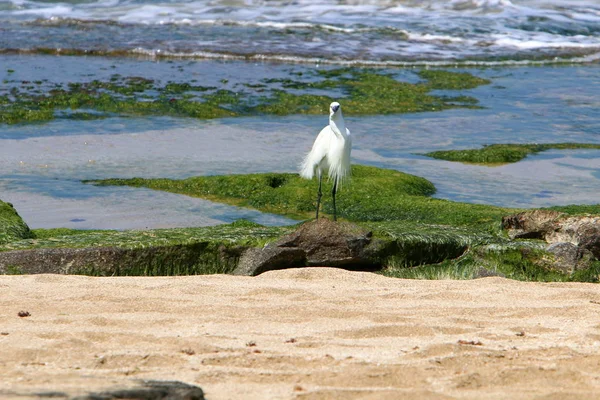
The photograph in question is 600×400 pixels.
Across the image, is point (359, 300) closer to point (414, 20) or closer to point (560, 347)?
point (560, 347)

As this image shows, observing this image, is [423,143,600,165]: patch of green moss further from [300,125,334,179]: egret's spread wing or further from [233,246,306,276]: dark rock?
[233,246,306,276]: dark rock

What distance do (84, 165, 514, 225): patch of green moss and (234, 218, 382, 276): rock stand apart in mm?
2494

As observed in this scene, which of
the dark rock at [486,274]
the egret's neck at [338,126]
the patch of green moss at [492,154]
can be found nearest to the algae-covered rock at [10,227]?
the egret's neck at [338,126]

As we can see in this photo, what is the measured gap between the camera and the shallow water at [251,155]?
10.7 m

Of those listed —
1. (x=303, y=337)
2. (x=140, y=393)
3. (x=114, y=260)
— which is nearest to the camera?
(x=140, y=393)

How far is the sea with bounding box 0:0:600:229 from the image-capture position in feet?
37.8

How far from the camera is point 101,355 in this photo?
4.37m

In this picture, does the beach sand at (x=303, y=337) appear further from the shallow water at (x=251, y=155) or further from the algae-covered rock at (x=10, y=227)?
the shallow water at (x=251, y=155)

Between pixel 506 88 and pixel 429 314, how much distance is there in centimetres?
1554

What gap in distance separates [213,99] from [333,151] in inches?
353

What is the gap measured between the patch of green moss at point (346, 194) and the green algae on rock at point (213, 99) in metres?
4.92

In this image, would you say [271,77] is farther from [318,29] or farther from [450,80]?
[318,29]

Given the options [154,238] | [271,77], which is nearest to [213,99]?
[271,77]

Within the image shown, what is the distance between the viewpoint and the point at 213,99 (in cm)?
1759
